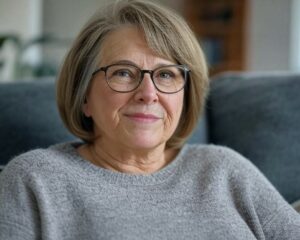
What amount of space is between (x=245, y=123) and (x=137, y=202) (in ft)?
1.96

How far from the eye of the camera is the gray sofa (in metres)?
1.53

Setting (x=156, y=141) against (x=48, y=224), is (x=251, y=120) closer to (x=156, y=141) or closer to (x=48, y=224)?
(x=156, y=141)

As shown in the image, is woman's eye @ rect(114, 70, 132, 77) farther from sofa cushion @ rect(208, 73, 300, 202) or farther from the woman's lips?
sofa cushion @ rect(208, 73, 300, 202)

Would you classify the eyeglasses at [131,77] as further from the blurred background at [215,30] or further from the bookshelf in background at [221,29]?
the bookshelf in background at [221,29]

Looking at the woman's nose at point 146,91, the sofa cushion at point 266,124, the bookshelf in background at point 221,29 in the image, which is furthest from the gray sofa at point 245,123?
the bookshelf in background at point 221,29

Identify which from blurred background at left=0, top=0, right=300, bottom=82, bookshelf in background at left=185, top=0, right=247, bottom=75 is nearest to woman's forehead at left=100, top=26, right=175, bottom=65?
blurred background at left=0, top=0, right=300, bottom=82

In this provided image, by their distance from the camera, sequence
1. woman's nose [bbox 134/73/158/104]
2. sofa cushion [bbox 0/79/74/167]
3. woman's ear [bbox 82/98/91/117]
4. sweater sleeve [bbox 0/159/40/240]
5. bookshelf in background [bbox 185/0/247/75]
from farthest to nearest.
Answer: bookshelf in background [bbox 185/0/247/75] < sofa cushion [bbox 0/79/74/167] < woman's ear [bbox 82/98/91/117] < woman's nose [bbox 134/73/158/104] < sweater sleeve [bbox 0/159/40/240]

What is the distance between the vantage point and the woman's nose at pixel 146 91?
124 cm

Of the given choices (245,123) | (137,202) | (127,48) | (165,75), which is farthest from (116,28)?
(245,123)

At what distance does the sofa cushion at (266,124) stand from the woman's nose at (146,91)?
0.52m

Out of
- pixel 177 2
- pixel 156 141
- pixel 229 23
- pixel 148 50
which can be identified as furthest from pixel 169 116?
pixel 177 2

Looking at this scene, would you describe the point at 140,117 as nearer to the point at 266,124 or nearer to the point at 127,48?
the point at 127,48

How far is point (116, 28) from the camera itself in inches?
51.0

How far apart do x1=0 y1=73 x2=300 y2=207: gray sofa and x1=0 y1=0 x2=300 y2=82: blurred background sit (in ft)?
6.36
